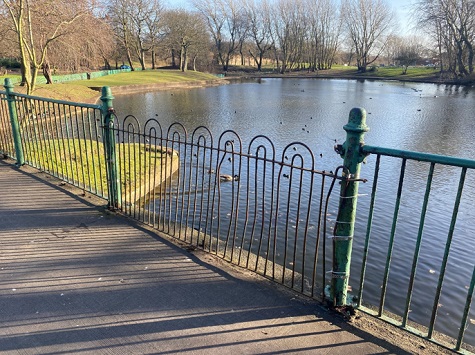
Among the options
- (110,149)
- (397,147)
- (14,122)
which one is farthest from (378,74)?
(110,149)

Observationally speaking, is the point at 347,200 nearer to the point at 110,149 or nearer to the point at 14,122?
the point at 110,149

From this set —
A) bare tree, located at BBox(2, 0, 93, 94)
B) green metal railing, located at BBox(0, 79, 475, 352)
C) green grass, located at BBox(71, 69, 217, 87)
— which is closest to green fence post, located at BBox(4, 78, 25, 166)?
green metal railing, located at BBox(0, 79, 475, 352)

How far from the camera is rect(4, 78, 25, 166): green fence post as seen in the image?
6465 mm

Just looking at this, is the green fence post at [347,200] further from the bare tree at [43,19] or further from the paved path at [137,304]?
the bare tree at [43,19]

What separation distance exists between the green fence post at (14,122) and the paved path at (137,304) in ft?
9.65

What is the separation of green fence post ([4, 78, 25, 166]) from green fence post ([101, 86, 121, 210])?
Answer: 9.30 ft

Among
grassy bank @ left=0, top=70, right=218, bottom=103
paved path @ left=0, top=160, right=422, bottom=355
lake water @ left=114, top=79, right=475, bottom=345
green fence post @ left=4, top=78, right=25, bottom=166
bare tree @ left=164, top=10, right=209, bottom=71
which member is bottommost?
lake water @ left=114, top=79, right=475, bottom=345

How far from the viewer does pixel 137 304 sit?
3.15 metres

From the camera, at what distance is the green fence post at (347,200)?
2.76 m

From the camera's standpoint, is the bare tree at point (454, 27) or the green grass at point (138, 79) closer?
the green grass at point (138, 79)

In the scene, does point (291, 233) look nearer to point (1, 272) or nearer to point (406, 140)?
point (1, 272)

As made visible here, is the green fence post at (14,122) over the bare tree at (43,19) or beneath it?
beneath

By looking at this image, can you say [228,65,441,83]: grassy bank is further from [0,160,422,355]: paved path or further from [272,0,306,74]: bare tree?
[0,160,422,355]: paved path

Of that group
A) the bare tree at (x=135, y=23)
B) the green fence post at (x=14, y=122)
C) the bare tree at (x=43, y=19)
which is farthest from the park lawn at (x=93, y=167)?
the bare tree at (x=135, y=23)
